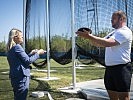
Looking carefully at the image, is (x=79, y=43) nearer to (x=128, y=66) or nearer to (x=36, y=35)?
(x=36, y=35)

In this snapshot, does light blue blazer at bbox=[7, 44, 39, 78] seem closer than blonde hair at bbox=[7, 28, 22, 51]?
Yes

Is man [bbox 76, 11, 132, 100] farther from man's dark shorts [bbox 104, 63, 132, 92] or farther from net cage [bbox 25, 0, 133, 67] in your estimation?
net cage [bbox 25, 0, 133, 67]

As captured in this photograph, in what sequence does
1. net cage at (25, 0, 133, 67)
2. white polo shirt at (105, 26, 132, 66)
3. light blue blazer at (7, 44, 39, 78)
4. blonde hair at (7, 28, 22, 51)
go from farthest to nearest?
net cage at (25, 0, 133, 67) → blonde hair at (7, 28, 22, 51) → light blue blazer at (7, 44, 39, 78) → white polo shirt at (105, 26, 132, 66)

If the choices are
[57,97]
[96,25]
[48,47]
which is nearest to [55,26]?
[48,47]

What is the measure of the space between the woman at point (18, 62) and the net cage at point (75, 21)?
359 cm

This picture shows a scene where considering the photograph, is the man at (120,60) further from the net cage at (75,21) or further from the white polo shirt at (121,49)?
the net cage at (75,21)

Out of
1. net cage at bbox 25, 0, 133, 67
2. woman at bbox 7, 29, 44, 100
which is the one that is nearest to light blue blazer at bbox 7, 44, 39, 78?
Answer: woman at bbox 7, 29, 44, 100

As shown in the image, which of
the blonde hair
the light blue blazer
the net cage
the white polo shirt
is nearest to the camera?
the white polo shirt

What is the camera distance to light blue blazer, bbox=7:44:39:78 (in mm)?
3920

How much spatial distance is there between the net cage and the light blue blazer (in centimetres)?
364

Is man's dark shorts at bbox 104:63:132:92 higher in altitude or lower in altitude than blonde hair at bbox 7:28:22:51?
lower

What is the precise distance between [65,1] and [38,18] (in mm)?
3346

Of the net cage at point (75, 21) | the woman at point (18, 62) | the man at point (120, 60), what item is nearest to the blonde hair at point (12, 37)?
the woman at point (18, 62)

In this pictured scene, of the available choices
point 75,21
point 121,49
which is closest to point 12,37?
point 121,49
